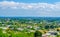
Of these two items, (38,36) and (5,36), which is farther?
(38,36)

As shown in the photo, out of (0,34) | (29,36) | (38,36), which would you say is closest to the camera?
(0,34)

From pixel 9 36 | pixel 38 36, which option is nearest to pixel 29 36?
pixel 38 36

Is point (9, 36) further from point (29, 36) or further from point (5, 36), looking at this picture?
point (29, 36)

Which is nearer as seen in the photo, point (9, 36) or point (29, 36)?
point (9, 36)

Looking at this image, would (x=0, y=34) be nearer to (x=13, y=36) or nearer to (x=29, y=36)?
(x=13, y=36)

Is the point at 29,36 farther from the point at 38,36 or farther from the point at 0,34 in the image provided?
the point at 0,34

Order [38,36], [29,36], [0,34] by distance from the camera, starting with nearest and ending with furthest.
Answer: [0,34] < [38,36] < [29,36]

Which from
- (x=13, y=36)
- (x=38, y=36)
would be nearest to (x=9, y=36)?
(x=13, y=36)
